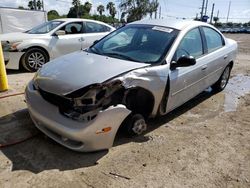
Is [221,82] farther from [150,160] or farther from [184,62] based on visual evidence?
[150,160]

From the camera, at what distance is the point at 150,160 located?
10.5 feet

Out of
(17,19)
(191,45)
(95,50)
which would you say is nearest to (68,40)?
(95,50)

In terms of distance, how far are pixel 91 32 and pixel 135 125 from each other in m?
5.64

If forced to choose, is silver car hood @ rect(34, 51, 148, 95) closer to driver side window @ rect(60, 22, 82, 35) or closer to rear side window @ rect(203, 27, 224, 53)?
rear side window @ rect(203, 27, 224, 53)

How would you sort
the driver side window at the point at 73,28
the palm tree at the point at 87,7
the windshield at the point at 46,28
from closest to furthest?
the windshield at the point at 46,28 < the driver side window at the point at 73,28 < the palm tree at the point at 87,7

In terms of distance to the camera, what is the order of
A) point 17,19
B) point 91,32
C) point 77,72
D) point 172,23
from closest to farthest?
1. point 77,72
2. point 172,23
3. point 91,32
4. point 17,19

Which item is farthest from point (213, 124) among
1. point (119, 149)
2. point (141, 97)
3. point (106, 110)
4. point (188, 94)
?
point (106, 110)

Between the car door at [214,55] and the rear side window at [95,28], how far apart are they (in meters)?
4.33

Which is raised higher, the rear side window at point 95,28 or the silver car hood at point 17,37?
the rear side window at point 95,28

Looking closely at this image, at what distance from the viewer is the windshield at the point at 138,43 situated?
3847mm

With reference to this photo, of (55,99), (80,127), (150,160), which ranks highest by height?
(55,99)

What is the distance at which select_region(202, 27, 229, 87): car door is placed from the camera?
4.89 metres

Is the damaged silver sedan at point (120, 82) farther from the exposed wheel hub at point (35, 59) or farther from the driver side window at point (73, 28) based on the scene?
the driver side window at point (73, 28)

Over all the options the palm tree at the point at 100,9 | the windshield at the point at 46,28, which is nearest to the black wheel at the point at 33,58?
the windshield at the point at 46,28
